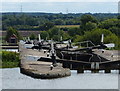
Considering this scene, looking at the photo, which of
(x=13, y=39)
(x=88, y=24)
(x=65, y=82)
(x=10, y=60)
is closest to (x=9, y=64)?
(x=10, y=60)

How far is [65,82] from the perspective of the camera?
141ft

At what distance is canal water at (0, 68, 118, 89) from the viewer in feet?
132

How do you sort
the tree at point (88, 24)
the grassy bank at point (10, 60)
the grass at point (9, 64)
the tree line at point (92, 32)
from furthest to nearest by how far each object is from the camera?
the tree at point (88, 24)
the tree line at point (92, 32)
the grassy bank at point (10, 60)
the grass at point (9, 64)

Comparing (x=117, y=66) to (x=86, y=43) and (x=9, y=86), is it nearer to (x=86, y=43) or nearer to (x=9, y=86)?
(x=9, y=86)

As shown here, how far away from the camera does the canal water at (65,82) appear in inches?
1581

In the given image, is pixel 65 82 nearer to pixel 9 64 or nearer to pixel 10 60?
pixel 9 64

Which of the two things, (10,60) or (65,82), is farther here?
(10,60)

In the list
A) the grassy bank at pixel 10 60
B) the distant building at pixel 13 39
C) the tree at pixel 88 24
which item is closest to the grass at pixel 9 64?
the grassy bank at pixel 10 60

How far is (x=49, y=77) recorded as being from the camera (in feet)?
152

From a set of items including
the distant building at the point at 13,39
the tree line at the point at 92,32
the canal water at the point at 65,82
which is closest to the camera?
the canal water at the point at 65,82

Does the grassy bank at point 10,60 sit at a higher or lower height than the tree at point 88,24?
lower

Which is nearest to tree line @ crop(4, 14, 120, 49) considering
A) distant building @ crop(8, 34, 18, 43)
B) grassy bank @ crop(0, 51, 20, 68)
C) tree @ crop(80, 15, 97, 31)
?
tree @ crop(80, 15, 97, 31)

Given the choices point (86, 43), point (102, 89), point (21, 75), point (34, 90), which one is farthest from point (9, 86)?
point (86, 43)

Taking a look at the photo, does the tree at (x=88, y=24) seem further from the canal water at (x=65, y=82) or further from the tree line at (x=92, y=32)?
the canal water at (x=65, y=82)
